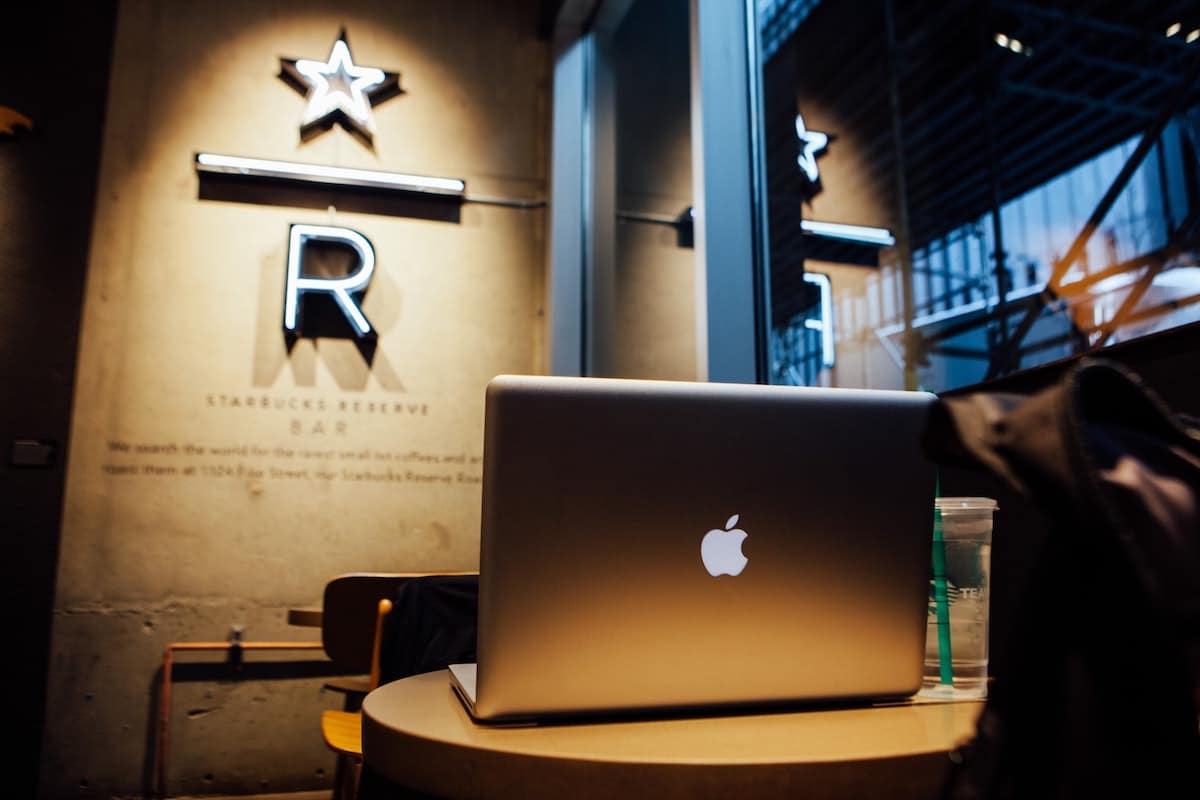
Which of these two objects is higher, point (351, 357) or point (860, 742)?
point (351, 357)

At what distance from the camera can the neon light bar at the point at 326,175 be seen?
12.9ft

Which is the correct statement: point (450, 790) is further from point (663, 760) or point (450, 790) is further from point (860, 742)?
point (860, 742)

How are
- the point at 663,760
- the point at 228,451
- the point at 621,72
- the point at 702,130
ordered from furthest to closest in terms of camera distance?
the point at 621,72
the point at 228,451
the point at 702,130
the point at 663,760

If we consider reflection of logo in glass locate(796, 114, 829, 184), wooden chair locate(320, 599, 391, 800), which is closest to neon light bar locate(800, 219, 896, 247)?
reflection of logo in glass locate(796, 114, 829, 184)

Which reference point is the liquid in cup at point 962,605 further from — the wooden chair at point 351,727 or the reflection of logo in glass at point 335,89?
the reflection of logo in glass at point 335,89

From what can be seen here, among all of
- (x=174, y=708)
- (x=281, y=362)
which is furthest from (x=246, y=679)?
(x=281, y=362)

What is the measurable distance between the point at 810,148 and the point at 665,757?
8.43 feet

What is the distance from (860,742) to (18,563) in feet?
12.4

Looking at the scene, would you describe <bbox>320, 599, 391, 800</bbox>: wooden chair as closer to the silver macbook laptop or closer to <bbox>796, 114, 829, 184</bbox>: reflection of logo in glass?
the silver macbook laptop

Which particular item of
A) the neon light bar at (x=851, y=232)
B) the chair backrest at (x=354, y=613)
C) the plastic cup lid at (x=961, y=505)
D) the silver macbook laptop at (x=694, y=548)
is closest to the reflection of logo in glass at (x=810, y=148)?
the neon light bar at (x=851, y=232)

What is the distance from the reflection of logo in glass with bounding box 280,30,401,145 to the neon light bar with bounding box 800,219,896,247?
7.44 ft

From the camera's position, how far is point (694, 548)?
0.89 m

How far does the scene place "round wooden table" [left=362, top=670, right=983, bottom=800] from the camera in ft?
2.28

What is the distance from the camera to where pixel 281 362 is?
3934 millimetres
